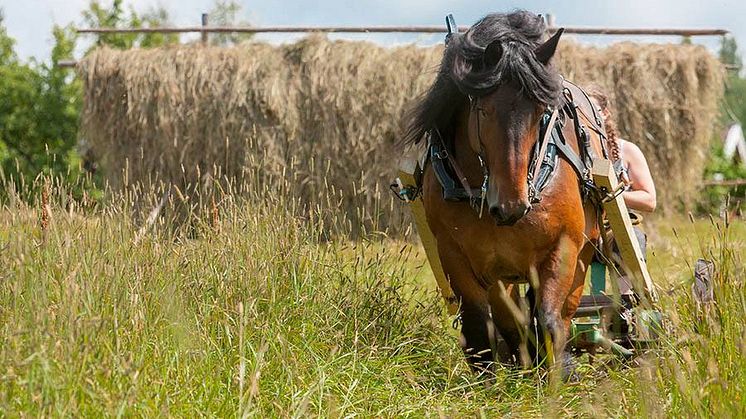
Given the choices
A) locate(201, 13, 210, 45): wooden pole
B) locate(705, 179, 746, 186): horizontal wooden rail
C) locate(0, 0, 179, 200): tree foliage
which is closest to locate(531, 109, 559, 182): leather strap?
locate(705, 179, 746, 186): horizontal wooden rail

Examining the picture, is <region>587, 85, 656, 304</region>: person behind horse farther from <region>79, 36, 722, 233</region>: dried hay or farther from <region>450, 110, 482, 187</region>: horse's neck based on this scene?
<region>79, 36, 722, 233</region>: dried hay

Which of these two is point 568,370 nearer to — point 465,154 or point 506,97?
point 465,154

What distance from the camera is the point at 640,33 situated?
12617 millimetres

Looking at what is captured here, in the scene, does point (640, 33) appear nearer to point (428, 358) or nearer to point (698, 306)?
point (428, 358)

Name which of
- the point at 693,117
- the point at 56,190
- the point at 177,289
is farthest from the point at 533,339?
the point at 693,117

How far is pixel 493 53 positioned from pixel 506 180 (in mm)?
581

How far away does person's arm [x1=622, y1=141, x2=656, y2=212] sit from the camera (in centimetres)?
556

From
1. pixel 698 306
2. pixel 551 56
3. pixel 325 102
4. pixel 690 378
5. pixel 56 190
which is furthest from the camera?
pixel 325 102

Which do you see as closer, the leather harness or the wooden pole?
the leather harness

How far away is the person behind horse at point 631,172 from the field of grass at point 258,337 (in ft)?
2.86

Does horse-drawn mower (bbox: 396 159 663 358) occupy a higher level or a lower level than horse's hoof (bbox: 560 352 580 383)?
higher

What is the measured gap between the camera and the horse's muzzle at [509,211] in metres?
4.11

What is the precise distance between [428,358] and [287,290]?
0.79 m

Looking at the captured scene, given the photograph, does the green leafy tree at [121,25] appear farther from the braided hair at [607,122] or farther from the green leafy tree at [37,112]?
the braided hair at [607,122]
